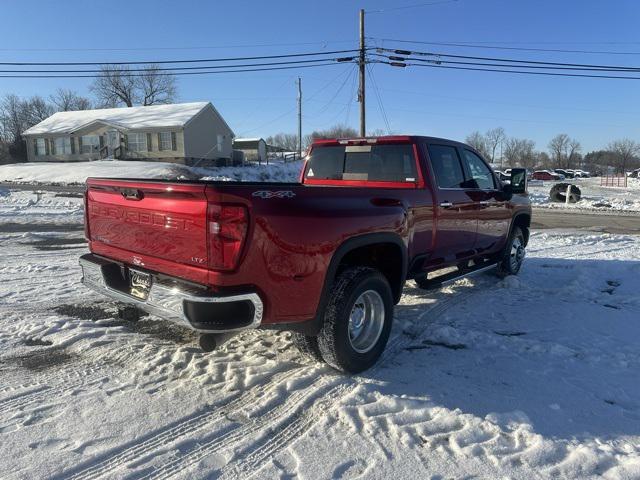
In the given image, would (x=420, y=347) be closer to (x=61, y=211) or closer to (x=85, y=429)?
(x=85, y=429)

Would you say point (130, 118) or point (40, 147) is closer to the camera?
point (130, 118)

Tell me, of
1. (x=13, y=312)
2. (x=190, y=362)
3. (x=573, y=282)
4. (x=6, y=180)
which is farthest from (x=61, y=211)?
(x=6, y=180)

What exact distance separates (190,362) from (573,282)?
5340 millimetres

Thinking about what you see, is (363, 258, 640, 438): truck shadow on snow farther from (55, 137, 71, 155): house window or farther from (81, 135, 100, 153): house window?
(55, 137, 71, 155): house window

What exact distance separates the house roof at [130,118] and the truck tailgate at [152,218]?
40.0 m

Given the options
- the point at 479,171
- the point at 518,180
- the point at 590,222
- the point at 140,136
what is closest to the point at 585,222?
the point at 590,222

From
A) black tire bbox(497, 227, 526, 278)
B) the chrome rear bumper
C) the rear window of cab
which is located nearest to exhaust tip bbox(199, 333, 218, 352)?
the chrome rear bumper

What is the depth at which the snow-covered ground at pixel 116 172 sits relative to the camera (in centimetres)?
3400

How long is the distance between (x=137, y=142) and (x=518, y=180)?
42216 mm

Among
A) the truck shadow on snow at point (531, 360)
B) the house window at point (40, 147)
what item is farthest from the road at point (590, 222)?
the house window at point (40, 147)

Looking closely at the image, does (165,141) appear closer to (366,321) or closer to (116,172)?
(116,172)

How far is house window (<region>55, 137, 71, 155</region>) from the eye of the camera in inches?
1809

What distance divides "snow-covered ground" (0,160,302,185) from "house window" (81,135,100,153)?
16.4 ft

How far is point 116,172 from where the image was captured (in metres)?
34.9
